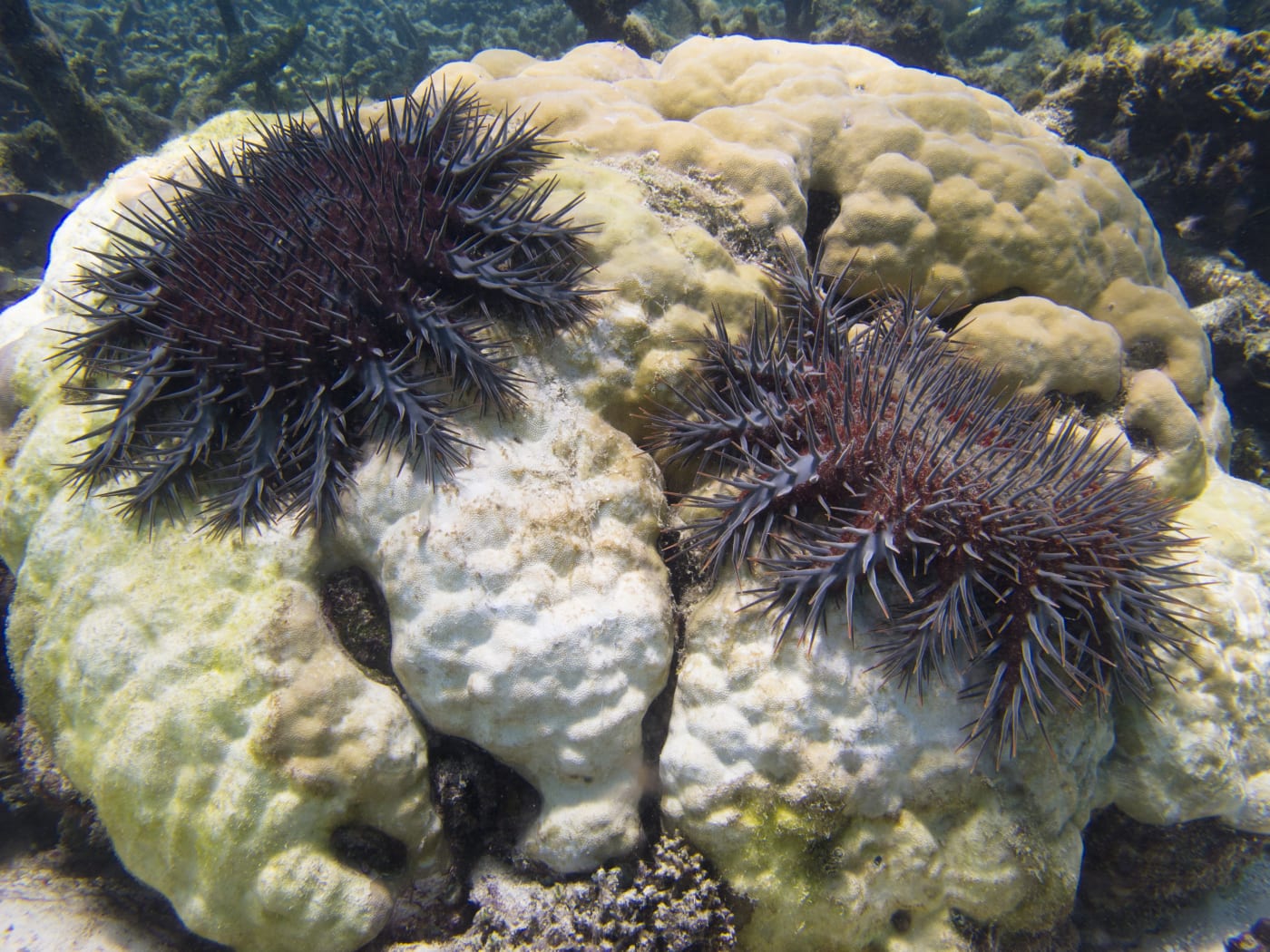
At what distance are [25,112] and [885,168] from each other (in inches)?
A: 632

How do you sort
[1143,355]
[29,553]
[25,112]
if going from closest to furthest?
[29,553] → [1143,355] → [25,112]

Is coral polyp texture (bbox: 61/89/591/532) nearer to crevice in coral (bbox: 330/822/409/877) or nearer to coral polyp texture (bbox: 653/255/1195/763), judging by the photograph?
coral polyp texture (bbox: 653/255/1195/763)

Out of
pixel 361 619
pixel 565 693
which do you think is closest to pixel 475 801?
pixel 565 693

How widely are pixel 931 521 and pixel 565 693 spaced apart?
1.65 meters

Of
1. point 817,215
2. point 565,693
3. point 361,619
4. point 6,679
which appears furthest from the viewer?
point 817,215

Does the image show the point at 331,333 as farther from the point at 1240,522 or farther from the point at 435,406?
the point at 1240,522

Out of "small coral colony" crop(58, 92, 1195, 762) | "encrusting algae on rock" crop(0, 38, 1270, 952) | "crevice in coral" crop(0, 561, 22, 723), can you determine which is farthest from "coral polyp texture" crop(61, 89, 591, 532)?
"crevice in coral" crop(0, 561, 22, 723)

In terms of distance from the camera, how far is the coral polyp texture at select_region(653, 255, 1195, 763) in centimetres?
250

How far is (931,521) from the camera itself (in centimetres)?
253

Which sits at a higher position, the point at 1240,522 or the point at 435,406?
the point at 435,406

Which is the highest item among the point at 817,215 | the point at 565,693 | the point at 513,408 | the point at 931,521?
the point at 817,215

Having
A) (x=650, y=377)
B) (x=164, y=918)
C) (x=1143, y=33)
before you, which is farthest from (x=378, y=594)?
(x=1143, y=33)

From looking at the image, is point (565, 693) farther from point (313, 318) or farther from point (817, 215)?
point (817, 215)

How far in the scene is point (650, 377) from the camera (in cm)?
321
